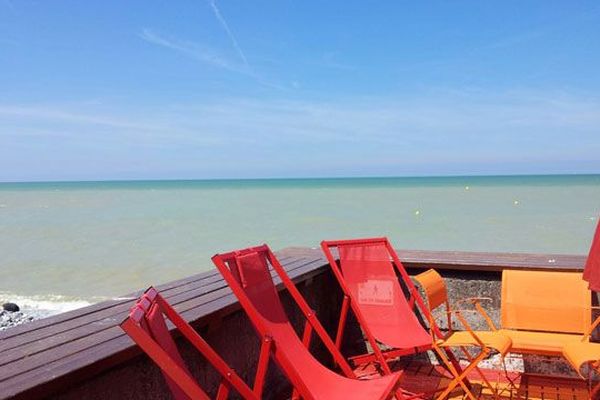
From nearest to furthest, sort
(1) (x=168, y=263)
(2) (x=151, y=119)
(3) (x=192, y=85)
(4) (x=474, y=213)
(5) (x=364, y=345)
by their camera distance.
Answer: (5) (x=364, y=345) → (1) (x=168, y=263) → (4) (x=474, y=213) → (3) (x=192, y=85) → (2) (x=151, y=119)

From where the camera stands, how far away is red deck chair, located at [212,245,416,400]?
2.52 m

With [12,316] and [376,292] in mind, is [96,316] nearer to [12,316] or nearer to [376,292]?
[376,292]

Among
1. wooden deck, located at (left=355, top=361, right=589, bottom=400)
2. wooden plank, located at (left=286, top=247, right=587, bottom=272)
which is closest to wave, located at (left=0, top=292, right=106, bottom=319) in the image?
wooden plank, located at (left=286, top=247, right=587, bottom=272)

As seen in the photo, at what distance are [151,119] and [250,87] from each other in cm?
1769

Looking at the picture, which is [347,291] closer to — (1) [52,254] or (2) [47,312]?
(2) [47,312]

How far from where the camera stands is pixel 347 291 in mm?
3633

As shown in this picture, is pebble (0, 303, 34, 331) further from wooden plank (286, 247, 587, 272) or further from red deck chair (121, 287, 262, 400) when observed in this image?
red deck chair (121, 287, 262, 400)

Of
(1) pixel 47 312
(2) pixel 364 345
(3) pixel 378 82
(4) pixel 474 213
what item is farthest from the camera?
(3) pixel 378 82

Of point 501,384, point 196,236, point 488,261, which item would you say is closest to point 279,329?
point 501,384

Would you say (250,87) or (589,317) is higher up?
(250,87)

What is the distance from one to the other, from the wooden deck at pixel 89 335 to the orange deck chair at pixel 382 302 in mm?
321

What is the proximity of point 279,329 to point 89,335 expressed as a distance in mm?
913

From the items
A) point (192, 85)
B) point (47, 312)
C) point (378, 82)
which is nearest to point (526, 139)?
point (378, 82)

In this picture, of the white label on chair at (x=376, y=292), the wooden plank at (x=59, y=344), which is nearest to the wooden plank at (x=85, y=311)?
the wooden plank at (x=59, y=344)
